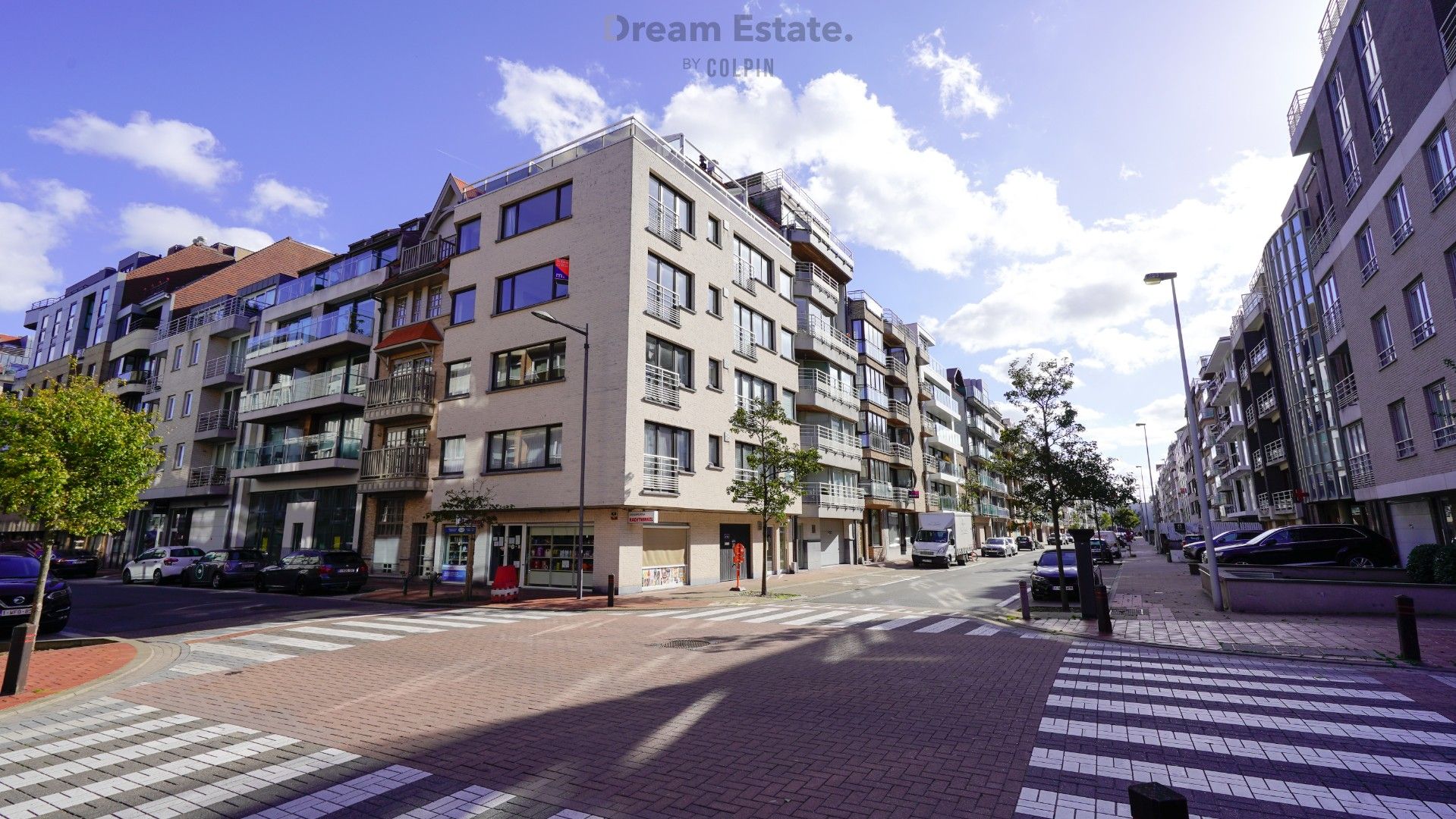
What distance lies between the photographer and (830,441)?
121ft

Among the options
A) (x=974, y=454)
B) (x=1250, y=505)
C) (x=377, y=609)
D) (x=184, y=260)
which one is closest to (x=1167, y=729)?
(x=377, y=609)

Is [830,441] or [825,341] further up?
[825,341]

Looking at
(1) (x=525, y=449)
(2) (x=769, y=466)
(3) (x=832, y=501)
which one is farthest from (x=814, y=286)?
(1) (x=525, y=449)

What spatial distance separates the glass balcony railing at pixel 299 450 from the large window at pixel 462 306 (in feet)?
25.4

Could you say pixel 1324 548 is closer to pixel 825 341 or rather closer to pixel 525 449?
pixel 825 341

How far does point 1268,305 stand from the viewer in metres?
42.2

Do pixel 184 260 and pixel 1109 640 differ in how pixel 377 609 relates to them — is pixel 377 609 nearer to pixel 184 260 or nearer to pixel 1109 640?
pixel 1109 640

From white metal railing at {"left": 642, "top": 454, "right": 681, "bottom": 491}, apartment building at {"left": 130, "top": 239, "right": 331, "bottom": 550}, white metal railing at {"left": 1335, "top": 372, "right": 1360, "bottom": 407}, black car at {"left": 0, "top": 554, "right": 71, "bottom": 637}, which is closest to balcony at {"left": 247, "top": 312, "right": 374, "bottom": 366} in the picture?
apartment building at {"left": 130, "top": 239, "right": 331, "bottom": 550}

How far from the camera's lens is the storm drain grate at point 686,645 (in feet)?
39.8

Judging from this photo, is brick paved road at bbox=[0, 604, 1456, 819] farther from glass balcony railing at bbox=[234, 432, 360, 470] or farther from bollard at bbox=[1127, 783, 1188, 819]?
glass balcony railing at bbox=[234, 432, 360, 470]

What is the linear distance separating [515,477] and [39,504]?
14.7 meters

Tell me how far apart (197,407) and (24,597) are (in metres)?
30.1

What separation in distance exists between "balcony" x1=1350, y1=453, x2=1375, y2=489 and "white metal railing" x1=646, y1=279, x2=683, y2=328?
25587 millimetres

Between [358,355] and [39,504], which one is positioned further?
[358,355]
